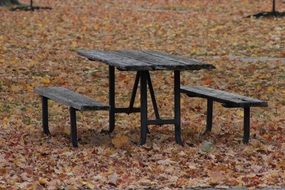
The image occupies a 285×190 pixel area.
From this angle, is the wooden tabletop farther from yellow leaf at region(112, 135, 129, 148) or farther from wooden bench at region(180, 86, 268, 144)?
yellow leaf at region(112, 135, 129, 148)

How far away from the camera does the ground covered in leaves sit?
7.63m

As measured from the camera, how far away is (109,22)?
22453mm

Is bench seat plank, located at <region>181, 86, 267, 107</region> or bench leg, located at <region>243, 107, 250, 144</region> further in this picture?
bench leg, located at <region>243, 107, 250, 144</region>

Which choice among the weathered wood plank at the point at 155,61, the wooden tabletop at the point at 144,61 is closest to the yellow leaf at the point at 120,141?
the wooden tabletop at the point at 144,61

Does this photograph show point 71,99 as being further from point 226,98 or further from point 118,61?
point 226,98

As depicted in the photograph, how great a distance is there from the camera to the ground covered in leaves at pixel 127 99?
300 inches

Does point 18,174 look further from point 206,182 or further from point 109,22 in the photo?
point 109,22

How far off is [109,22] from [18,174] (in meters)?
15.1

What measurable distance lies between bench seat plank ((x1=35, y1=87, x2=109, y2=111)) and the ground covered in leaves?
39 cm

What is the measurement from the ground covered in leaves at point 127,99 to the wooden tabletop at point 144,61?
753 mm

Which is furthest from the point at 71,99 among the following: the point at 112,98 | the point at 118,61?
the point at 112,98

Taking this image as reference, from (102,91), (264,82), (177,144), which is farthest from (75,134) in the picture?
(264,82)

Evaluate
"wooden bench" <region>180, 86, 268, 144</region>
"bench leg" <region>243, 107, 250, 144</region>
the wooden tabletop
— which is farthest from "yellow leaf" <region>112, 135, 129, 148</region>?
"bench leg" <region>243, 107, 250, 144</region>

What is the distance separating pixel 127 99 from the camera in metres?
12.3
